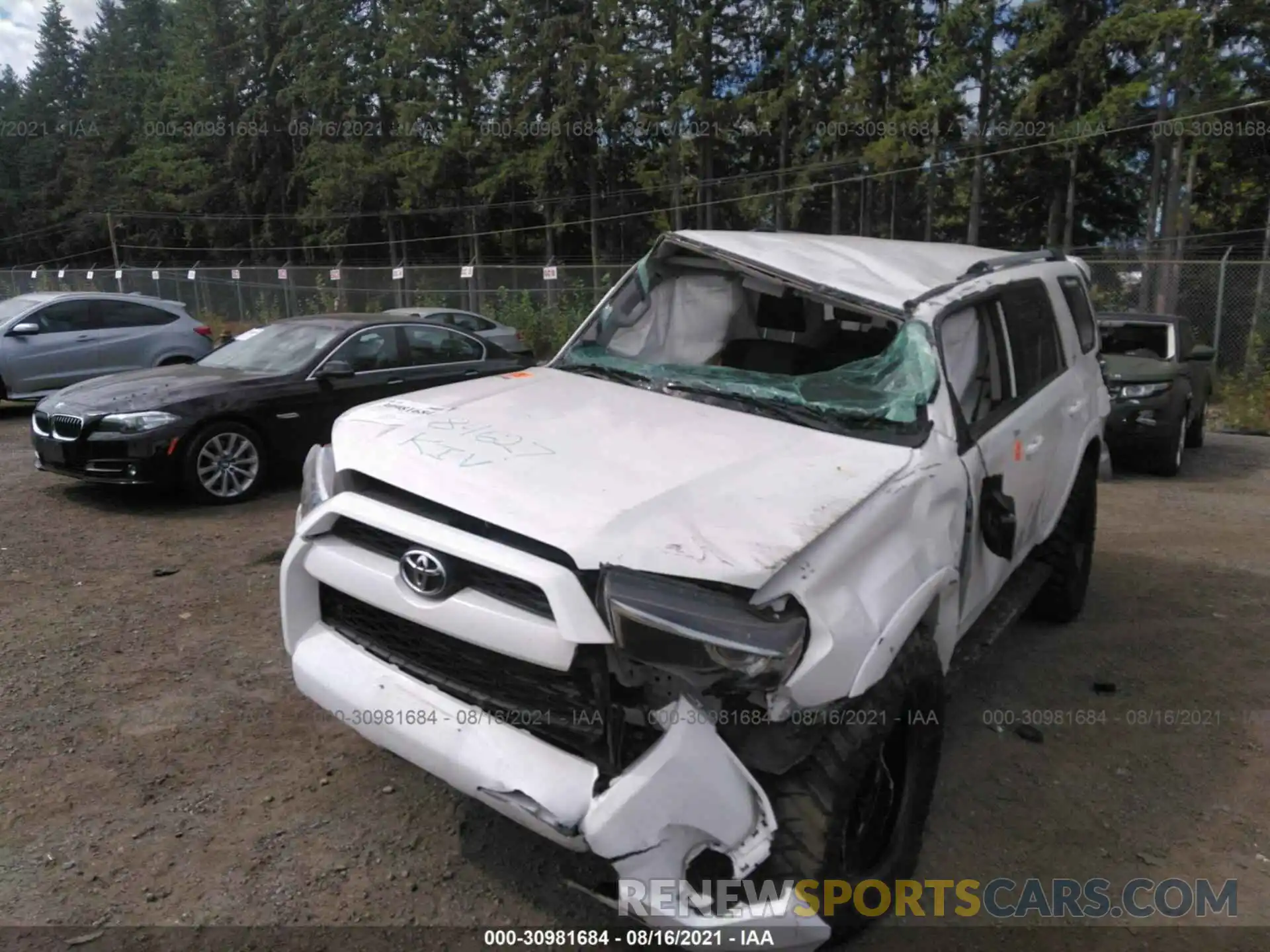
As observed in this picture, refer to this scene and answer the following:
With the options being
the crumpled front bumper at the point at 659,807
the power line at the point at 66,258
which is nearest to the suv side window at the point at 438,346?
the crumpled front bumper at the point at 659,807

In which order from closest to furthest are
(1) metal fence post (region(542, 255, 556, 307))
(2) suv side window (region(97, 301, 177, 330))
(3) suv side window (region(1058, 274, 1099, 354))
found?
(3) suv side window (region(1058, 274, 1099, 354))
(2) suv side window (region(97, 301, 177, 330))
(1) metal fence post (region(542, 255, 556, 307))

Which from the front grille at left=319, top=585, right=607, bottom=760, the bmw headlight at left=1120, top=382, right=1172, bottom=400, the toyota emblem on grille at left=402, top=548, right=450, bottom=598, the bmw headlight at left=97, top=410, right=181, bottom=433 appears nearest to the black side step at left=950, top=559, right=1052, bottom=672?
the front grille at left=319, top=585, right=607, bottom=760

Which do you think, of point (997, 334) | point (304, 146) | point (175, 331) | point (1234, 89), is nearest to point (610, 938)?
point (997, 334)

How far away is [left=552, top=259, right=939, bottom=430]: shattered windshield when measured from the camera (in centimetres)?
320

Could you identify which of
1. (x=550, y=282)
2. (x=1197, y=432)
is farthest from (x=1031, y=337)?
(x=550, y=282)

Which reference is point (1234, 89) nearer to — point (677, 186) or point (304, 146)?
point (677, 186)

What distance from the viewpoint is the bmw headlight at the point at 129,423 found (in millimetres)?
6785

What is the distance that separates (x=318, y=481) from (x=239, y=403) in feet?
15.1

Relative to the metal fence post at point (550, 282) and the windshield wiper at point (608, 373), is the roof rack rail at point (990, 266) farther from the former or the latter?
the metal fence post at point (550, 282)

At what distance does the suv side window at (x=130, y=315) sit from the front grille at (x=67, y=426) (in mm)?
5515

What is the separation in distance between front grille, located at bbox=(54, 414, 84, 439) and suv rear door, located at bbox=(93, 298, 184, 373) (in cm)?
498

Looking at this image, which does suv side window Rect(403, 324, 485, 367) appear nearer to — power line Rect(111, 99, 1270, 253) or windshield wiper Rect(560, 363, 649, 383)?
windshield wiper Rect(560, 363, 649, 383)

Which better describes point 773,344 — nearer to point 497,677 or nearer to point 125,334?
point 497,677

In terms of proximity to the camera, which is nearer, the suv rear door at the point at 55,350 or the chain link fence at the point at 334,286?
the suv rear door at the point at 55,350
